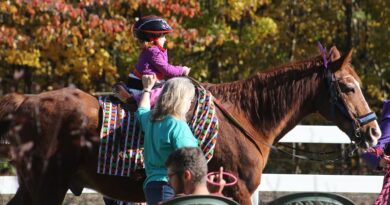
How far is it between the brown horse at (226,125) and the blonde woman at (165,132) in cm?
127

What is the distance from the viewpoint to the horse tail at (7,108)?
727cm

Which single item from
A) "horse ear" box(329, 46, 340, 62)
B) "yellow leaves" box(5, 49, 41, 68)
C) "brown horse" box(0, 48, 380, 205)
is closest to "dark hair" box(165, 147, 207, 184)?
"brown horse" box(0, 48, 380, 205)

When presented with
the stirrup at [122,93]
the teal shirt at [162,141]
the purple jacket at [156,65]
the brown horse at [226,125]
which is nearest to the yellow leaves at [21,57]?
the brown horse at [226,125]

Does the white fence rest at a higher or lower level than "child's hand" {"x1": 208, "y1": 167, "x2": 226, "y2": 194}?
lower

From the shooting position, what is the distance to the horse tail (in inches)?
286

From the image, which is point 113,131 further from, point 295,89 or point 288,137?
point 288,137

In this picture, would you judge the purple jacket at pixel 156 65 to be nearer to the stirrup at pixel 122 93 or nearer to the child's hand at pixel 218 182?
the stirrup at pixel 122 93

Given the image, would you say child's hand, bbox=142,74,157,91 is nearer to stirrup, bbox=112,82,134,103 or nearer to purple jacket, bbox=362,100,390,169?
stirrup, bbox=112,82,134,103

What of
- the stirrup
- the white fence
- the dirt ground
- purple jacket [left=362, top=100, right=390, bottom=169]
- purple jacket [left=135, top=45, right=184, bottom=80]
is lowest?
the dirt ground

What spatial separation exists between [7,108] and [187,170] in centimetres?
304

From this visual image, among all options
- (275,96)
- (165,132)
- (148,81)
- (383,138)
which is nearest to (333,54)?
(275,96)

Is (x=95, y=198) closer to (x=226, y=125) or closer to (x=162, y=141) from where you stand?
(x=226, y=125)

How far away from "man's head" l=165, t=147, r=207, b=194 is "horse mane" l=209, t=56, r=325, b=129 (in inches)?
115

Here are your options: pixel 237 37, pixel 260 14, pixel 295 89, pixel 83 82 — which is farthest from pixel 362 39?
pixel 295 89
